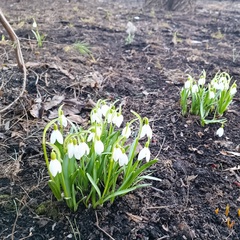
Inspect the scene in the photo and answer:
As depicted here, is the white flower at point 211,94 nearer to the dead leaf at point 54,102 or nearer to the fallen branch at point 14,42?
the dead leaf at point 54,102

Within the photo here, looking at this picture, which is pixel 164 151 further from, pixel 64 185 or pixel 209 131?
pixel 64 185

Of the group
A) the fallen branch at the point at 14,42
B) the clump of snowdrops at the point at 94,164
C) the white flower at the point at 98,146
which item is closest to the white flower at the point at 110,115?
the clump of snowdrops at the point at 94,164

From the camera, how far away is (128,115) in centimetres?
263

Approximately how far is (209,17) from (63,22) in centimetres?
301

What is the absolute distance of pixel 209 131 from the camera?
249 cm

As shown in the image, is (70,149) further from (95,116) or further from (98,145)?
(95,116)

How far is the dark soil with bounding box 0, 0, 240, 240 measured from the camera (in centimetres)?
162

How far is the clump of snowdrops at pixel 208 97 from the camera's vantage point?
239cm

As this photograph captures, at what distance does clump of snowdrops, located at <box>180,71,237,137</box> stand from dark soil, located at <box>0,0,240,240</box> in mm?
100

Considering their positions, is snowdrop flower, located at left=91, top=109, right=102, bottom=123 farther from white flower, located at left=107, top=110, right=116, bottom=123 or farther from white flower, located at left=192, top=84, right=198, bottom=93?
white flower, located at left=192, top=84, right=198, bottom=93

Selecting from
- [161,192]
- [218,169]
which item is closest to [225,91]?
[218,169]

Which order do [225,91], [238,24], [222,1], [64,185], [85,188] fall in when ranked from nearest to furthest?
[64,185] → [85,188] → [225,91] → [238,24] → [222,1]

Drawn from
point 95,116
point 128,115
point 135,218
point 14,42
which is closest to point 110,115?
point 95,116

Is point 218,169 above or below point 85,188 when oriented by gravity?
below
